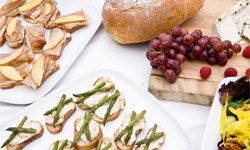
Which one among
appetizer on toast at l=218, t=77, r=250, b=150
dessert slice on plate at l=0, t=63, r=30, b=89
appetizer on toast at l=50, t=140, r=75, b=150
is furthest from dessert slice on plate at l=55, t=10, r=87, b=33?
appetizer on toast at l=218, t=77, r=250, b=150

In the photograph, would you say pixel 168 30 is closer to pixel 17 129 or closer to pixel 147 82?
pixel 147 82

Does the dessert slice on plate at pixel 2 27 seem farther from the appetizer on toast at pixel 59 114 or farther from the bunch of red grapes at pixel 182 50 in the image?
the bunch of red grapes at pixel 182 50

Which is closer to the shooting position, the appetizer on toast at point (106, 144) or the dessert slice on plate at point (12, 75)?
the appetizer on toast at point (106, 144)

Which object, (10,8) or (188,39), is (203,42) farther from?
(10,8)

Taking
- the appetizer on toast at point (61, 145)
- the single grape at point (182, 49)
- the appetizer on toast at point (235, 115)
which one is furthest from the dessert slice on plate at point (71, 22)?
the appetizer on toast at point (235, 115)

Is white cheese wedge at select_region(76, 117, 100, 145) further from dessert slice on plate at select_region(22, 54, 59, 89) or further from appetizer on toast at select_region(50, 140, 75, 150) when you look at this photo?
dessert slice on plate at select_region(22, 54, 59, 89)

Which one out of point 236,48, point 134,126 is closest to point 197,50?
point 236,48

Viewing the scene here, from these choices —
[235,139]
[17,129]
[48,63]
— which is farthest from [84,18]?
[235,139]
